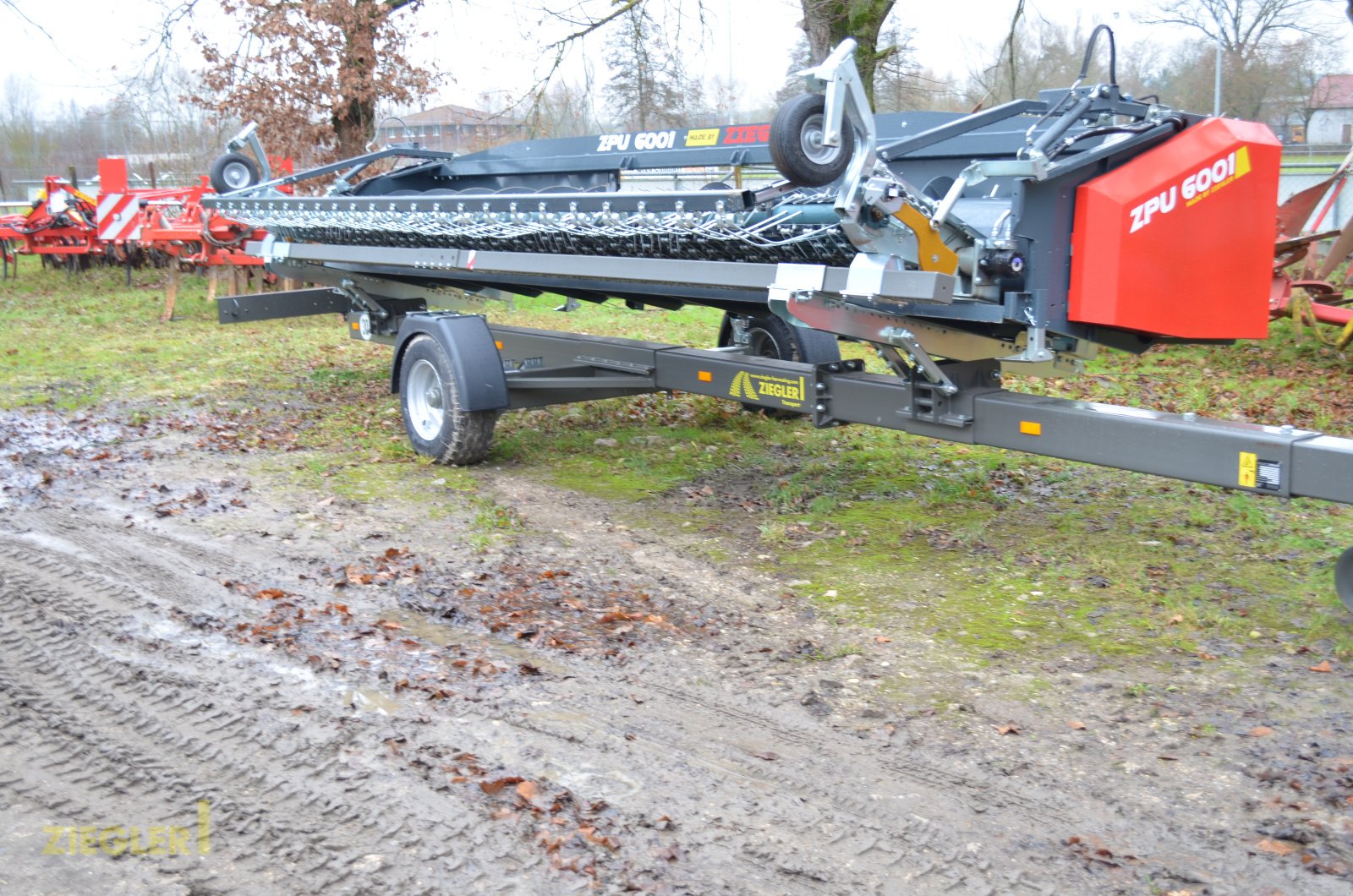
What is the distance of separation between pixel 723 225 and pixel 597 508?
1.91m

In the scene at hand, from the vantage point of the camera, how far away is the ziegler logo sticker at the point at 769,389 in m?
6.14

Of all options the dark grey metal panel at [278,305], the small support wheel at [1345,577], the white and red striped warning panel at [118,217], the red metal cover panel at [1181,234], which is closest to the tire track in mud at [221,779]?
the red metal cover panel at [1181,234]

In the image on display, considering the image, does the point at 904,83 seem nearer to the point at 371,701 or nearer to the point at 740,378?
the point at 740,378

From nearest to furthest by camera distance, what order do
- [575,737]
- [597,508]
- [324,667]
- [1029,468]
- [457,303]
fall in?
[575,737] < [324,667] < [597,508] < [1029,468] < [457,303]

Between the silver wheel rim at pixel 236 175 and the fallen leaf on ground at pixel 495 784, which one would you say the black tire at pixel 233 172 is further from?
the fallen leaf on ground at pixel 495 784

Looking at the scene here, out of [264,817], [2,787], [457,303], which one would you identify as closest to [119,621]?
[2,787]

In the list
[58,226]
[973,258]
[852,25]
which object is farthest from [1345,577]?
[58,226]

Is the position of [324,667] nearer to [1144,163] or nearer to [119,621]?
[119,621]

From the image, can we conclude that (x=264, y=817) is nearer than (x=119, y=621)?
Yes

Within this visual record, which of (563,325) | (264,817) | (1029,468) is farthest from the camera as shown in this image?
(563,325)

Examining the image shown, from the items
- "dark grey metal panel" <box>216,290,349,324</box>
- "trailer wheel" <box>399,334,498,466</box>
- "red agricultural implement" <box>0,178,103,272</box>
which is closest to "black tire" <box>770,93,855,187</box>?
"trailer wheel" <box>399,334,498,466</box>

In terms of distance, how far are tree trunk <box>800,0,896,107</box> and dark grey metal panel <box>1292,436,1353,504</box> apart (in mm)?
9532

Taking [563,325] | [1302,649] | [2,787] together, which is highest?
[563,325]

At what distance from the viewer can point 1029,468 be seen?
7.54 meters
